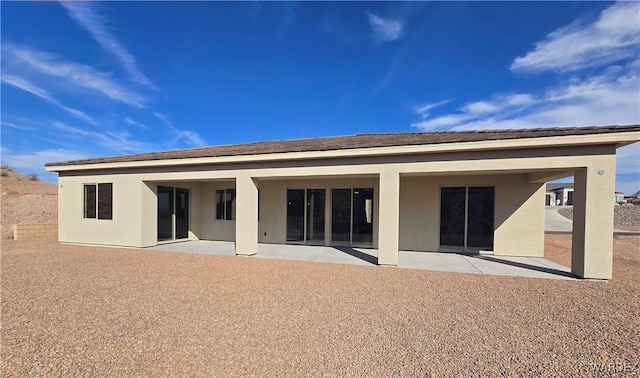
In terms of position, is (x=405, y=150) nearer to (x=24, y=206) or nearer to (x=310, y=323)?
(x=310, y=323)

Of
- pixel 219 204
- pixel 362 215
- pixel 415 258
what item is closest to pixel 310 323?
pixel 415 258

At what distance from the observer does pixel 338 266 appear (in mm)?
8180

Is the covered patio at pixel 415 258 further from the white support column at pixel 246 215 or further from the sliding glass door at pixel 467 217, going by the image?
the sliding glass door at pixel 467 217

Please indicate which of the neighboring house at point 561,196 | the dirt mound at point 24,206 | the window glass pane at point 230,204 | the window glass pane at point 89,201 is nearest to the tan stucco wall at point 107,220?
the window glass pane at point 89,201

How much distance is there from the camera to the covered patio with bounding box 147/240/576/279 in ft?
25.6

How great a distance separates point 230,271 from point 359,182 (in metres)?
5.87

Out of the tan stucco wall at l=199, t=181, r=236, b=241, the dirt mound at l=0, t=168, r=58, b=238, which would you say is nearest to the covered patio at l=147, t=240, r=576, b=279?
the tan stucco wall at l=199, t=181, r=236, b=241

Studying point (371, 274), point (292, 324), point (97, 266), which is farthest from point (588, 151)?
point (97, 266)

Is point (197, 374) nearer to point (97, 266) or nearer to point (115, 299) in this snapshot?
point (115, 299)

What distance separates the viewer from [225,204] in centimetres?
1312

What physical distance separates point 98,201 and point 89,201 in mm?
559

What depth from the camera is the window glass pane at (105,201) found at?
1170 centimetres

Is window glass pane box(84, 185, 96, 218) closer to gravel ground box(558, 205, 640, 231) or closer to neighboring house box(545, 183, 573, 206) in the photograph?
gravel ground box(558, 205, 640, 231)

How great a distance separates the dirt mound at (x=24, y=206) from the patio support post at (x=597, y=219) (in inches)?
897
